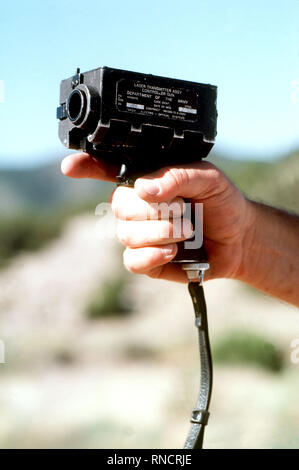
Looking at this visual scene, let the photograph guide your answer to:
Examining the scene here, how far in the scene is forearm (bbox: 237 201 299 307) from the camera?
2283mm

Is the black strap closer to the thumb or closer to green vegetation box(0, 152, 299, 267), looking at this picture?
the thumb

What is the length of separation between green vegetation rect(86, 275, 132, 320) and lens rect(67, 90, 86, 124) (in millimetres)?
15736

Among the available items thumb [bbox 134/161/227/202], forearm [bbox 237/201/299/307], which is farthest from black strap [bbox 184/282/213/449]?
forearm [bbox 237/201/299/307]

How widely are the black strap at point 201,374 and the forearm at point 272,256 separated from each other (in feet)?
1.42

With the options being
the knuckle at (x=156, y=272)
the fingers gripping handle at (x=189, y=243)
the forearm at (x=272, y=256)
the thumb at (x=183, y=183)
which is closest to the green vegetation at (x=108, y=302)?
the forearm at (x=272, y=256)

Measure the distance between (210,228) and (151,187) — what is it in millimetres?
415

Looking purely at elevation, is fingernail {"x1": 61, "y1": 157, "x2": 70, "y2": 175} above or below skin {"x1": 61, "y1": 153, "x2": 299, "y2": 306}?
above

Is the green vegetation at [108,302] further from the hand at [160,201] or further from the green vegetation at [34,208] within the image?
the hand at [160,201]

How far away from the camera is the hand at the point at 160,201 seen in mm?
1775

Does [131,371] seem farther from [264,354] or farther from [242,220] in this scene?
[242,220]

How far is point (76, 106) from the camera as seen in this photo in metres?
1.80

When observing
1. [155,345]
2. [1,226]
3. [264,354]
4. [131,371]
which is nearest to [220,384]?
[264,354]

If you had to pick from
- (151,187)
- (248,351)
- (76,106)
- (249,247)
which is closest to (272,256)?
(249,247)

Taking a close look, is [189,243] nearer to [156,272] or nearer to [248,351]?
[156,272]
